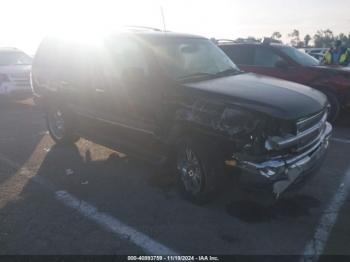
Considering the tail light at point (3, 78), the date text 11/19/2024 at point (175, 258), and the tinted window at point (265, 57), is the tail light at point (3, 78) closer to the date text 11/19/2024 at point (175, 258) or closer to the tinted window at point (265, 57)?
the tinted window at point (265, 57)

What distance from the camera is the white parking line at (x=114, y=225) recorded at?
3631 millimetres

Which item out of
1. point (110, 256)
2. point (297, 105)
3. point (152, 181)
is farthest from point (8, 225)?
point (297, 105)

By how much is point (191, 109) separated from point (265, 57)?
17.8ft

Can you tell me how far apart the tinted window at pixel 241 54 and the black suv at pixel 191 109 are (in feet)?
12.4

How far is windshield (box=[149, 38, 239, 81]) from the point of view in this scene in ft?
16.0

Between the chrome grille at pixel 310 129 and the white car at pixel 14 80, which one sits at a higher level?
the chrome grille at pixel 310 129

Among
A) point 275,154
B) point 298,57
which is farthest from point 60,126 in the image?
point 298,57

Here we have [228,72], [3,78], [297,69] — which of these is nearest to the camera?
[228,72]

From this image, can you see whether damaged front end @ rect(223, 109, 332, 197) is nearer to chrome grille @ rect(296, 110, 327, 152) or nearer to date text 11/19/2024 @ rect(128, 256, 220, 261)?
chrome grille @ rect(296, 110, 327, 152)

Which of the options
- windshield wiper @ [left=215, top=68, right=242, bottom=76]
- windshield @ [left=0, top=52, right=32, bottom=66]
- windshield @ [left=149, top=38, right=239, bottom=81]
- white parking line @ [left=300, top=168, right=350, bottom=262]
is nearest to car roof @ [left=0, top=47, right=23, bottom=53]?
windshield @ [left=0, top=52, right=32, bottom=66]

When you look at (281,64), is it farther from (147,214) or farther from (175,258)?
(175,258)

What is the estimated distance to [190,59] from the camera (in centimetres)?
520

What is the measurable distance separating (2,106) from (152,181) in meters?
8.68

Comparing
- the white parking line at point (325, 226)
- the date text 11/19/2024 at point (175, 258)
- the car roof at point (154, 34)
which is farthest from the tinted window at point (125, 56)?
the white parking line at point (325, 226)
